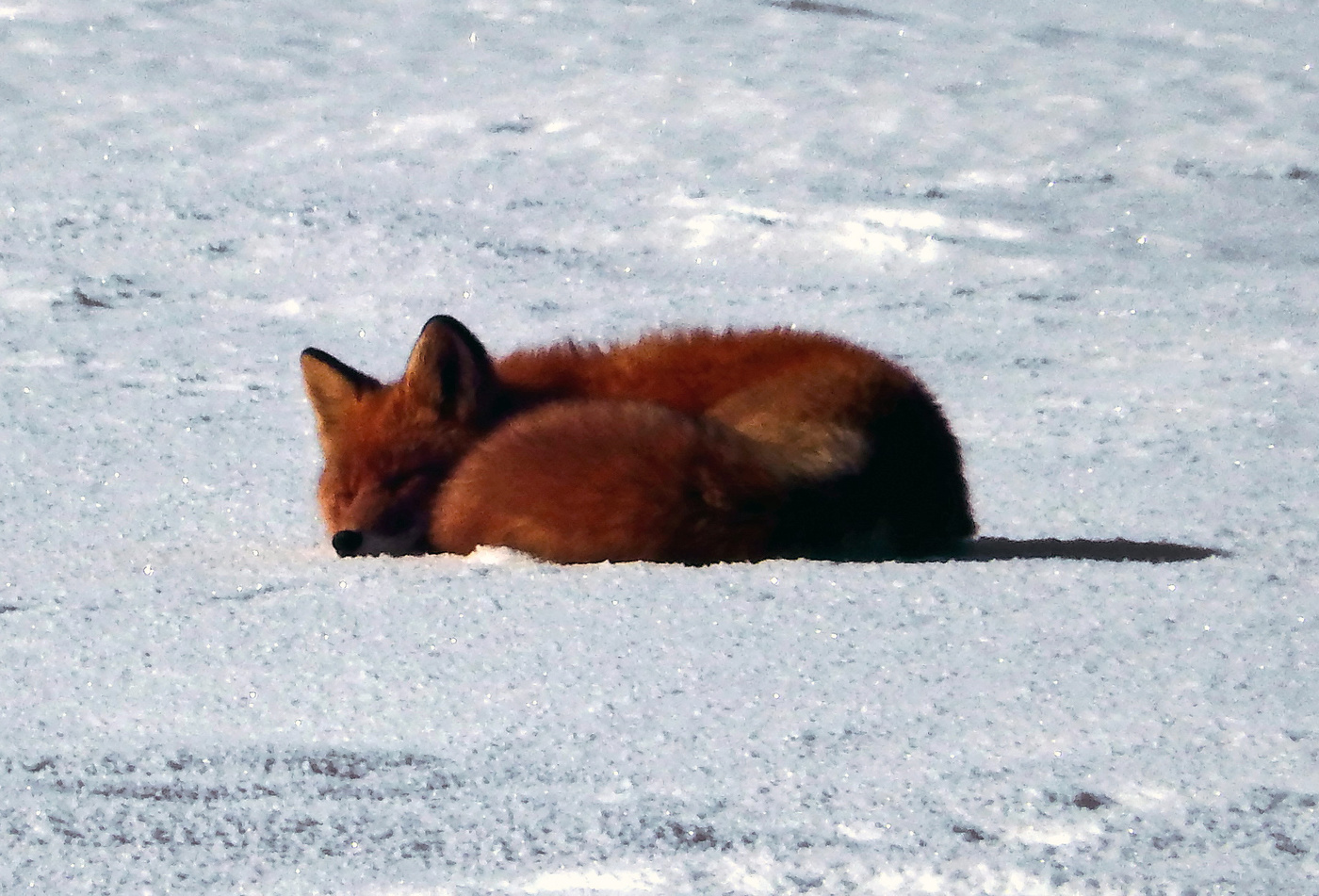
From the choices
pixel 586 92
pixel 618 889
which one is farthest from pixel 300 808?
pixel 586 92

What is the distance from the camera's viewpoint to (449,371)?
3.17 metres

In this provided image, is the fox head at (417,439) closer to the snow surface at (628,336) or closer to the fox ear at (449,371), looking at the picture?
the fox ear at (449,371)

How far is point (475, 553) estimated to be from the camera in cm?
299

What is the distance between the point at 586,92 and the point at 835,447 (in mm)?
6382

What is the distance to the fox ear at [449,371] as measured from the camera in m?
3.14

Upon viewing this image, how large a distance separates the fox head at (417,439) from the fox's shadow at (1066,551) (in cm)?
78

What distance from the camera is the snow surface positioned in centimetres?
207

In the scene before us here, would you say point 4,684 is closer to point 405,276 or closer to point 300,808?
point 300,808

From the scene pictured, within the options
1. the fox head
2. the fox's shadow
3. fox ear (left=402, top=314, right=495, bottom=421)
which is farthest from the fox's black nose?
the fox's shadow

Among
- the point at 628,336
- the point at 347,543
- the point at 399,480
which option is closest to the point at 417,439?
the point at 399,480

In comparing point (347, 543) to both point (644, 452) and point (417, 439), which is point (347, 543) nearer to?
point (417, 439)

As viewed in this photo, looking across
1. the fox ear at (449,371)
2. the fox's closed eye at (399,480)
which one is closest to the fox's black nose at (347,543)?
the fox's closed eye at (399,480)

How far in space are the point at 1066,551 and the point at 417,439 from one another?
1339 mm

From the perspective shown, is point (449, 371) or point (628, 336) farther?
point (628, 336)
